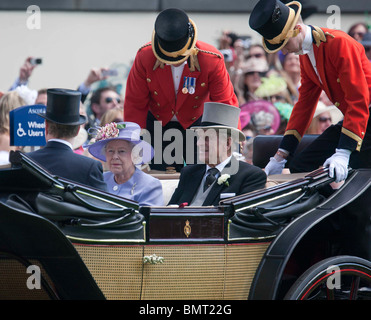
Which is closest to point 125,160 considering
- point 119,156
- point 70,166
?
point 119,156

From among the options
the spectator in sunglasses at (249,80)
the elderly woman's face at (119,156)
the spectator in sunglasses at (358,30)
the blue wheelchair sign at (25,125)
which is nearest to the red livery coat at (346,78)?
the elderly woman's face at (119,156)

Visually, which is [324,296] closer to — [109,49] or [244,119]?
[244,119]

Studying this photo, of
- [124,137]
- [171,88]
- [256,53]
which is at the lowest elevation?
[124,137]

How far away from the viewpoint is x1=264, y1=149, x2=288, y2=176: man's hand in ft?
15.3

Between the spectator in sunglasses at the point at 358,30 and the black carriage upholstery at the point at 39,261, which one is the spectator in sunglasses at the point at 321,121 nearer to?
the spectator in sunglasses at the point at 358,30

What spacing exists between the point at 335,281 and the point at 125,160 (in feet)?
5.14

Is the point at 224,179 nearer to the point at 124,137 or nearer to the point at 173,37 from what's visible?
the point at 124,137

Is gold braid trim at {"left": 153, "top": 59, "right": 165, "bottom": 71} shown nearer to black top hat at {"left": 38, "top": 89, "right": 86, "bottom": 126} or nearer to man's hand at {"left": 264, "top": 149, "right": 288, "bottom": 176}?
black top hat at {"left": 38, "top": 89, "right": 86, "bottom": 126}

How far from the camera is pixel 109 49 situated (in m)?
8.23

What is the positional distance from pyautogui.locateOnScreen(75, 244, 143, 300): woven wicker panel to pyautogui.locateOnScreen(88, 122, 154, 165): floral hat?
1157 mm

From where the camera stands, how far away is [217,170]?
4.16 meters

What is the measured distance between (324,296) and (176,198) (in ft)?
3.56

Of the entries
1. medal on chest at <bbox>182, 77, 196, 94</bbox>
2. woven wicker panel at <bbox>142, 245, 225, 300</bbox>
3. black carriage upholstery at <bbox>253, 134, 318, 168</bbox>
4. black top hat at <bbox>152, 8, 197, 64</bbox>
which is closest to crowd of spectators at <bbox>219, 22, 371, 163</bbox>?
black carriage upholstery at <bbox>253, 134, 318, 168</bbox>

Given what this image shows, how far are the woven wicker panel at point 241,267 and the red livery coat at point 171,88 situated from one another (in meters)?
1.62
